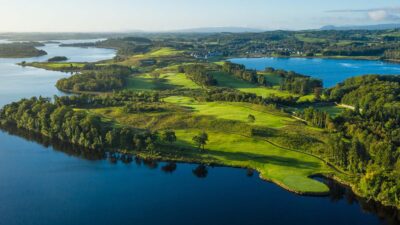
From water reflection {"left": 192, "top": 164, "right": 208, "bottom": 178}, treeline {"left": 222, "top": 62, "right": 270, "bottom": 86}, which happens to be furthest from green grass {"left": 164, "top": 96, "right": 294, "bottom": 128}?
treeline {"left": 222, "top": 62, "right": 270, "bottom": 86}

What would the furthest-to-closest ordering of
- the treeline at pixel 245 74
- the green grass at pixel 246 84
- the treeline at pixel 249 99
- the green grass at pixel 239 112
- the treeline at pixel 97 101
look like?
the treeline at pixel 245 74 < the green grass at pixel 246 84 < the treeline at pixel 249 99 < the treeline at pixel 97 101 < the green grass at pixel 239 112

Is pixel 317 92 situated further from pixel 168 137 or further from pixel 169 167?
pixel 169 167

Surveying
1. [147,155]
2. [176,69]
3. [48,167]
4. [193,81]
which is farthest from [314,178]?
[176,69]

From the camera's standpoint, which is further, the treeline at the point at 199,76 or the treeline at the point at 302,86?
the treeline at the point at 199,76

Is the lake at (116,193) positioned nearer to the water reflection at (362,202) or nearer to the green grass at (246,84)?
the water reflection at (362,202)

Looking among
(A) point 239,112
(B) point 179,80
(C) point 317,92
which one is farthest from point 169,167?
(B) point 179,80

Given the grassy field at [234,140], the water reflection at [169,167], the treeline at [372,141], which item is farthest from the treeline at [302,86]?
the water reflection at [169,167]

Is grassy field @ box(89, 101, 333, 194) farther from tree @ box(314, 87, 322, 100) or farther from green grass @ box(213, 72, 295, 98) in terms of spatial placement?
green grass @ box(213, 72, 295, 98)
